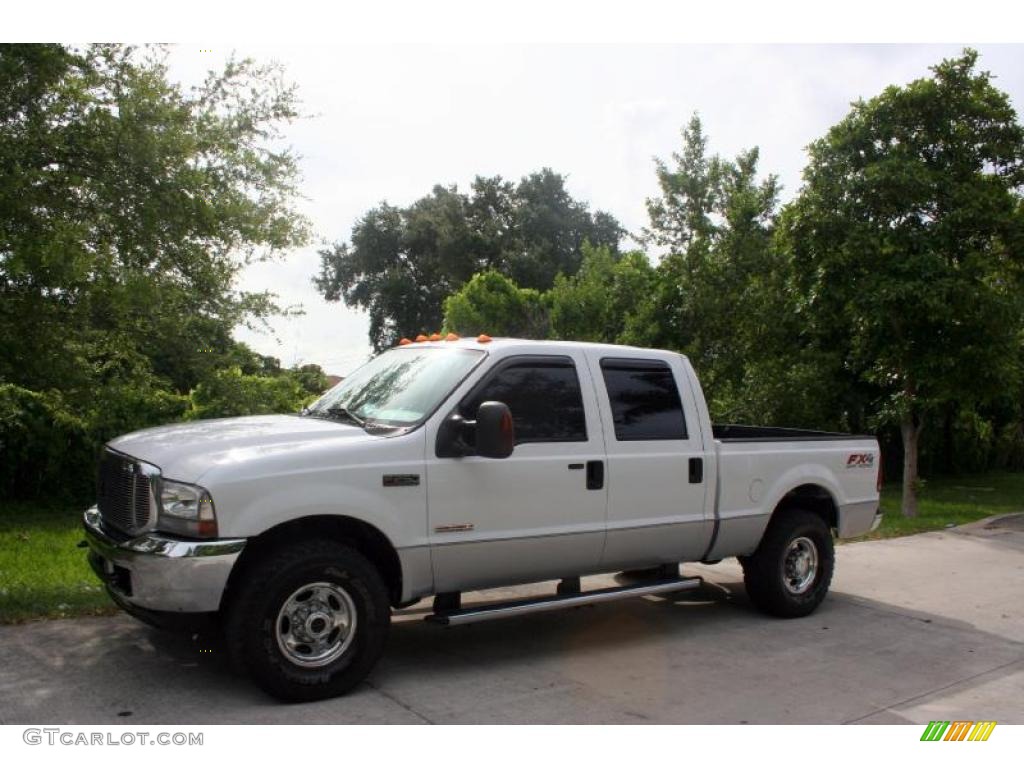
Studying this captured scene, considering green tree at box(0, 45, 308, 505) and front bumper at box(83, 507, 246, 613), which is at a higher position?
green tree at box(0, 45, 308, 505)

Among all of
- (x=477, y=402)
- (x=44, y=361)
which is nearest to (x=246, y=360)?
(x=44, y=361)

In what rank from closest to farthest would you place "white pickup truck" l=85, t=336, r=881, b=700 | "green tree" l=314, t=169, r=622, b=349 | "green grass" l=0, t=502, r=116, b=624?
"white pickup truck" l=85, t=336, r=881, b=700 → "green grass" l=0, t=502, r=116, b=624 → "green tree" l=314, t=169, r=622, b=349

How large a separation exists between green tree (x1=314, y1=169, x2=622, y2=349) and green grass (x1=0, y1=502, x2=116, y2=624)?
37867 millimetres

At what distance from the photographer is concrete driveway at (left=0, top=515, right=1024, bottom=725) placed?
507cm

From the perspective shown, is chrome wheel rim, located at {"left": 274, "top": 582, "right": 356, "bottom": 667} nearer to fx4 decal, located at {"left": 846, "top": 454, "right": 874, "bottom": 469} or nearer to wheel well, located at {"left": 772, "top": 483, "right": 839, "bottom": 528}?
wheel well, located at {"left": 772, "top": 483, "right": 839, "bottom": 528}

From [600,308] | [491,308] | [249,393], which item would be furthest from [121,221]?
[491,308]

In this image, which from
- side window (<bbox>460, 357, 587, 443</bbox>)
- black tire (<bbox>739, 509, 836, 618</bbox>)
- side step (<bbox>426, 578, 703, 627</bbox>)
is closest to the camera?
side step (<bbox>426, 578, 703, 627</bbox>)

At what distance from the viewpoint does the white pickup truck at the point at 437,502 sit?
4.99 meters

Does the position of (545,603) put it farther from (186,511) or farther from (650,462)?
(186,511)

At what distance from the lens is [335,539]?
5.40 meters

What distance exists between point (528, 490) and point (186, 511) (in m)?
2.05

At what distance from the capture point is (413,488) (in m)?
5.51

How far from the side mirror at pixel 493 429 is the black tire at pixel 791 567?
287 cm

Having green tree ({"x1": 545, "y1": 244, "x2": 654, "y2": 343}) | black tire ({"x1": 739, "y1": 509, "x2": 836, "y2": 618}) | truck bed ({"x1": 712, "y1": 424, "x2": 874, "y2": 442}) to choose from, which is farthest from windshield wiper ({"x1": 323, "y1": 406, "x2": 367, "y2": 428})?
green tree ({"x1": 545, "y1": 244, "x2": 654, "y2": 343})
